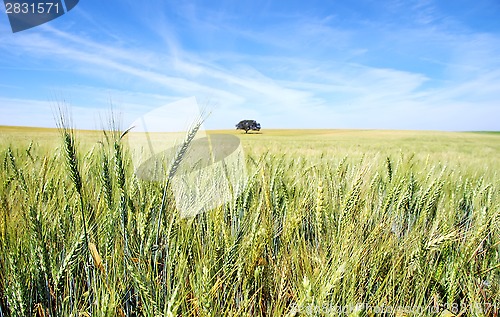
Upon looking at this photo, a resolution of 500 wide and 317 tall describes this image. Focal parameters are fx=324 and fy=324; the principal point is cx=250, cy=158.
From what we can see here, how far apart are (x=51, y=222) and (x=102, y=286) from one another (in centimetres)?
48

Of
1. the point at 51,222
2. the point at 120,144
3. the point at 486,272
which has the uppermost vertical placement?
the point at 120,144

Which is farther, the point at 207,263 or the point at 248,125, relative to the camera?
the point at 248,125

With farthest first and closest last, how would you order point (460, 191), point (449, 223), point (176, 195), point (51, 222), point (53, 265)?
point (460, 191) → point (449, 223) → point (176, 195) → point (51, 222) → point (53, 265)

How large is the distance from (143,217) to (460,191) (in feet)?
6.95

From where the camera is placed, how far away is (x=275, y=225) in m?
1.49

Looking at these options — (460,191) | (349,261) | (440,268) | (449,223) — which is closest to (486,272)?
(440,268)

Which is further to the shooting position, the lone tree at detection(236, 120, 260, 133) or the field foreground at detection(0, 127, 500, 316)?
the lone tree at detection(236, 120, 260, 133)

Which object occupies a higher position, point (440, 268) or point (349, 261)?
point (349, 261)

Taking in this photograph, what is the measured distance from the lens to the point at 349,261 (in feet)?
3.02

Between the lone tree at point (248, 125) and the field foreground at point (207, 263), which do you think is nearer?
the field foreground at point (207, 263)

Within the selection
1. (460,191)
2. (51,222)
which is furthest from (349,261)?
(460,191)

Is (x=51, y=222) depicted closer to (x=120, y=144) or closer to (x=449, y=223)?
(x=120, y=144)

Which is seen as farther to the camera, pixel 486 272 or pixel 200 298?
pixel 486 272

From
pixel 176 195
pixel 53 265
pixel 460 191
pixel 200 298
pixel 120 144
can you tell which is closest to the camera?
pixel 200 298
